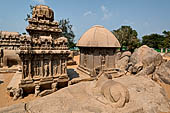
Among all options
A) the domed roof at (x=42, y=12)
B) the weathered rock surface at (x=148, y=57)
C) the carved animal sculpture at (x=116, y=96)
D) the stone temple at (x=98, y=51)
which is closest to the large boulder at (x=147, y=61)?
the weathered rock surface at (x=148, y=57)

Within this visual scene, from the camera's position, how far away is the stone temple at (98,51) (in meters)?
9.99

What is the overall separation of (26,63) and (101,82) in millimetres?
5320

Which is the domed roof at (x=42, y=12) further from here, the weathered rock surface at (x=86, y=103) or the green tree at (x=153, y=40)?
the green tree at (x=153, y=40)

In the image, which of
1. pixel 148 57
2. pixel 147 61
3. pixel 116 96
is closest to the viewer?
pixel 116 96

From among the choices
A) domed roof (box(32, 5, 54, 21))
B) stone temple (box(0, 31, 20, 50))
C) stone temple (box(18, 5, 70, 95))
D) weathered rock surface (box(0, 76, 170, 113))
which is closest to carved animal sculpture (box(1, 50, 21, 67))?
stone temple (box(0, 31, 20, 50))

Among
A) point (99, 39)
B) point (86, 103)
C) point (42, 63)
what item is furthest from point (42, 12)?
point (86, 103)

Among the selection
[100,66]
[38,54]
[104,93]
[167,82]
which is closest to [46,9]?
[38,54]

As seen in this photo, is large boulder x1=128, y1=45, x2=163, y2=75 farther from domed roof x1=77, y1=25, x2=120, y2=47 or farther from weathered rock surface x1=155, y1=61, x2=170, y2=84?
domed roof x1=77, y1=25, x2=120, y2=47

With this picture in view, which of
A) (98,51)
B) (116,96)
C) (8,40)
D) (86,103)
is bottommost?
(86,103)

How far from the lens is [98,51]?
10188mm

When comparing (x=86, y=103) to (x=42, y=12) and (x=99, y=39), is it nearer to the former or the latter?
(x=99, y=39)

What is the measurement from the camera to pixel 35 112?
3.11 m

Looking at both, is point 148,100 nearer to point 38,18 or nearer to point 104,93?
point 104,93

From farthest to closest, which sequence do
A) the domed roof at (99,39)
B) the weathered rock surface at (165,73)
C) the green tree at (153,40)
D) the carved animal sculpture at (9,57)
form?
the green tree at (153,40) < the carved animal sculpture at (9,57) < the weathered rock surface at (165,73) < the domed roof at (99,39)
